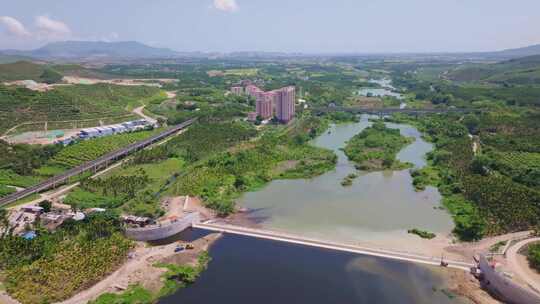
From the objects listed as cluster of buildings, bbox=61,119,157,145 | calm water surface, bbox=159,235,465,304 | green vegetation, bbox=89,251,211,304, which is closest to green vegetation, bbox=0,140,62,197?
cluster of buildings, bbox=61,119,157,145

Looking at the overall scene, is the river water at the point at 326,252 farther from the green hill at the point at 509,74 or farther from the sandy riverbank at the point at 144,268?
the green hill at the point at 509,74

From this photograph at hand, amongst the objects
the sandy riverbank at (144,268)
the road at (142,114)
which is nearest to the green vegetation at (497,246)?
the sandy riverbank at (144,268)

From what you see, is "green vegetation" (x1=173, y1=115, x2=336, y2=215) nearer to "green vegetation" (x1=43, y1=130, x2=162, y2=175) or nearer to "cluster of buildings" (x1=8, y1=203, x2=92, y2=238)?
"cluster of buildings" (x1=8, y1=203, x2=92, y2=238)

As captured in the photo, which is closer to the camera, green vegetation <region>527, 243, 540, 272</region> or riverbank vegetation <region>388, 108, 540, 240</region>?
green vegetation <region>527, 243, 540, 272</region>

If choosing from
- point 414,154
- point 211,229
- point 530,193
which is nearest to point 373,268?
point 211,229

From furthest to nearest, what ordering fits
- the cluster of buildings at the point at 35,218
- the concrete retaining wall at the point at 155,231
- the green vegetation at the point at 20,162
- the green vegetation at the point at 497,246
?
the green vegetation at the point at 20,162 → the cluster of buildings at the point at 35,218 → the concrete retaining wall at the point at 155,231 → the green vegetation at the point at 497,246
